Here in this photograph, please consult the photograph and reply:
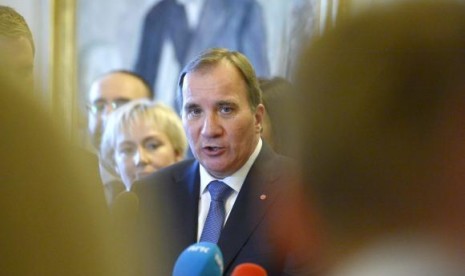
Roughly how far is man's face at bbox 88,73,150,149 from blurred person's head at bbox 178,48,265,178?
1.64 meters

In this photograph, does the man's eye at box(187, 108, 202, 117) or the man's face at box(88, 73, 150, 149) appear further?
the man's face at box(88, 73, 150, 149)

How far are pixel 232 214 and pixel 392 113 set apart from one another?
206 cm

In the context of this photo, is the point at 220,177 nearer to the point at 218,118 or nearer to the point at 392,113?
the point at 218,118

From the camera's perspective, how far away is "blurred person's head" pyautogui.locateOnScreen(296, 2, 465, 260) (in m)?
0.48

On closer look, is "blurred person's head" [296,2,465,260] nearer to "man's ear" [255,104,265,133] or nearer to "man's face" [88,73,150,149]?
"man's ear" [255,104,265,133]

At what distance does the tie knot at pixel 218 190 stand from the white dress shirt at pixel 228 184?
1cm

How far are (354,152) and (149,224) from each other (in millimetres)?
2119

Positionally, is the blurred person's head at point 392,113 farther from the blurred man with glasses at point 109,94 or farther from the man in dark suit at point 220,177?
the blurred man with glasses at point 109,94

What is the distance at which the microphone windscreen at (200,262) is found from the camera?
1278 millimetres

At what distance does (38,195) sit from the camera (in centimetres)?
43

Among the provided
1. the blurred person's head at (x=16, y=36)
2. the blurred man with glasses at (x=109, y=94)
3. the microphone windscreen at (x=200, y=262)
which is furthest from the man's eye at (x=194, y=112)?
the blurred man with glasses at (x=109, y=94)

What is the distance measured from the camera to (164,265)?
2.41 m

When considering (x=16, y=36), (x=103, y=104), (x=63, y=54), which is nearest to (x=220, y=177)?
(x=16, y=36)

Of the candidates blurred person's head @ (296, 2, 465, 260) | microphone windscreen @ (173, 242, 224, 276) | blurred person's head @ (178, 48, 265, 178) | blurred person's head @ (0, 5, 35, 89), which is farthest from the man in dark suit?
blurred person's head @ (296, 2, 465, 260)
